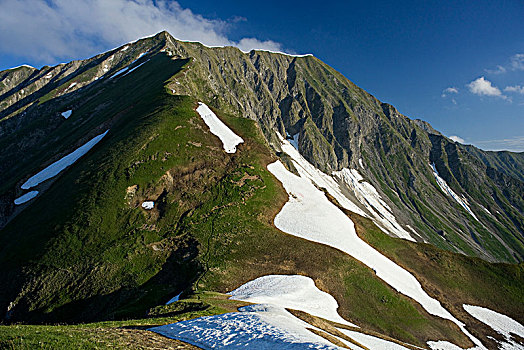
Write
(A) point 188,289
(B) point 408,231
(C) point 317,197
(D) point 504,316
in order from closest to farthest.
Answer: (A) point 188,289 < (D) point 504,316 < (C) point 317,197 < (B) point 408,231

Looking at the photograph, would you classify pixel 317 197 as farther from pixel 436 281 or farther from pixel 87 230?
pixel 87 230

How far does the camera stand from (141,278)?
33.9 m

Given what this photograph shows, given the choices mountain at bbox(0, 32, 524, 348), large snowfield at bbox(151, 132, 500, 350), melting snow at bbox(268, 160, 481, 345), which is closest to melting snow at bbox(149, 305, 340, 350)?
large snowfield at bbox(151, 132, 500, 350)

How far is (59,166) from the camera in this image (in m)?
57.3

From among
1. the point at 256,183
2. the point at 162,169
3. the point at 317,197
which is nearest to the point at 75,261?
the point at 162,169

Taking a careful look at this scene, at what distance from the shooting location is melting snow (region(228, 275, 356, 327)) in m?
28.7

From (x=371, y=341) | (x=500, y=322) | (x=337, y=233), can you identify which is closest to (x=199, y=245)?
(x=337, y=233)

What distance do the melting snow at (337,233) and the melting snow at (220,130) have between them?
12621 millimetres

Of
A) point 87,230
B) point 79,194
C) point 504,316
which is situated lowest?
point 504,316

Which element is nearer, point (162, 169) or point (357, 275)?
point (357, 275)

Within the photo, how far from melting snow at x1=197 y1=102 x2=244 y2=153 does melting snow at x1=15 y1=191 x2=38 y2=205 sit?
36.7 meters

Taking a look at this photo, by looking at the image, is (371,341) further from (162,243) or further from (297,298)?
(162,243)

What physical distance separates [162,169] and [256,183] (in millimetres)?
17238

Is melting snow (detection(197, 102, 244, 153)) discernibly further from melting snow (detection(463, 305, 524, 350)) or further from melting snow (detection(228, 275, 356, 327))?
melting snow (detection(463, 305, 524, 350))
